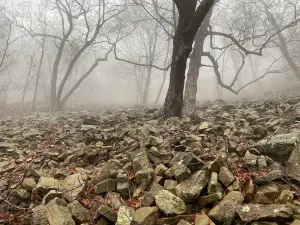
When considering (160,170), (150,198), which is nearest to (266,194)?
(150,198)

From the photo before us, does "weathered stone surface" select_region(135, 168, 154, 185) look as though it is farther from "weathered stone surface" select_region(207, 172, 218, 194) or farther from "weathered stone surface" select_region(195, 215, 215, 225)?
"weathered stone surface" select_region(195, 215, 215, 225)

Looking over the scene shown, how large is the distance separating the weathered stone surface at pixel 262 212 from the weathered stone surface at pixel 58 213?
1.91 meters

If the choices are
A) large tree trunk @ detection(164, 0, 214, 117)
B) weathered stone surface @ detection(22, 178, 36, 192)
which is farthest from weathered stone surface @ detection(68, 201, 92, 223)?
large tree trunk @ detection(164, 0, 214, 117)

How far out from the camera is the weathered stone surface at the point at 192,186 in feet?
12.1

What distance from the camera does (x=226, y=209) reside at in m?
3.35

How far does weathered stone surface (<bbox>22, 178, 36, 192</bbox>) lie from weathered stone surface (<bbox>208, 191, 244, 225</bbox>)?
2.59 meters

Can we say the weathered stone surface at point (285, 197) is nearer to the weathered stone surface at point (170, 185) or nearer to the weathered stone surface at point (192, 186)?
the weathered stone surface at point (192, 186)

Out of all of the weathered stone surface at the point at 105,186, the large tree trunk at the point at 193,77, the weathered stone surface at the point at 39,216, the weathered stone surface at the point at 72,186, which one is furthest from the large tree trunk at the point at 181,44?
the weathered stone surface at the point at 39,216

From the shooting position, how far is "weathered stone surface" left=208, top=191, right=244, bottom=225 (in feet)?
10.8

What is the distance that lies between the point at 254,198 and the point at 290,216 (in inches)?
19.2

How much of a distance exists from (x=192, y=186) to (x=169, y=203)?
39cm

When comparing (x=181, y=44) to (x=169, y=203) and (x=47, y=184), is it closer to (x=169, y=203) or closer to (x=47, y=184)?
(x=47, y=184)

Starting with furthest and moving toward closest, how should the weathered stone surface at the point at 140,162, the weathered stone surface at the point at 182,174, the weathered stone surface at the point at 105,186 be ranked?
the weathered stone surface at the point at 140,162 → the weathered stone surface at the point at 105,186 → the weathered stone surface at the point at 182,174

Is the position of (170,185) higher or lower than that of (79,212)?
higher
